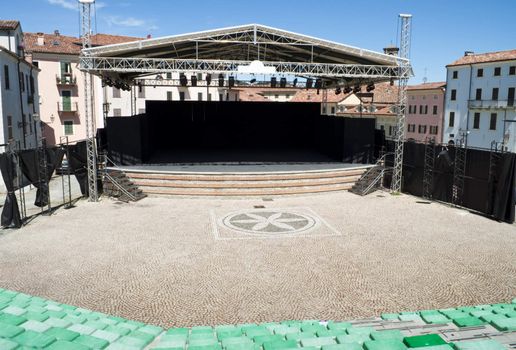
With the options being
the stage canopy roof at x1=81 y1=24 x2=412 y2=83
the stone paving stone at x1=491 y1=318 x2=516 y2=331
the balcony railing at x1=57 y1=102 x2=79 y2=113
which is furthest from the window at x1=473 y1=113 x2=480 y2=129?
the stone paving stone at x1=491 y1=318 x2=516 y2=331

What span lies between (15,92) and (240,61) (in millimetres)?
15998

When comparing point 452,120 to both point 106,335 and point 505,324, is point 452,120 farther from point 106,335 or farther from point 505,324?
point 106,335

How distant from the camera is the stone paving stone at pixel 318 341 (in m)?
5.81

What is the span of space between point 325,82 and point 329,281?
2145cm

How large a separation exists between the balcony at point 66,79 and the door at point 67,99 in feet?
2.92

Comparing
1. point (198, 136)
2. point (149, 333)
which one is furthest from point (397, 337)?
point (198, 136)

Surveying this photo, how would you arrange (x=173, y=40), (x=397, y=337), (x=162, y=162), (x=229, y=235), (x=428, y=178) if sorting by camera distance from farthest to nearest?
(x=162, y=162) → (x=428, y=178) → (x=173, y=40) → (x=229, y=235) → (x=397, y=337)

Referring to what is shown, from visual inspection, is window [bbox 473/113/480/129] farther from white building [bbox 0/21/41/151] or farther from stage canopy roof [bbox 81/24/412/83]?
white building [bbox 0/21/41/151]

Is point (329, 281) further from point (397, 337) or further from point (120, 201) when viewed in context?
point (120, 201)

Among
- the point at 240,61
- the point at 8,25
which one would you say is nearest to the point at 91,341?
the point at 240,61

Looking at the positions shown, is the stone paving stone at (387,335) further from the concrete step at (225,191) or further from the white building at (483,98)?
the white building at (483,98)

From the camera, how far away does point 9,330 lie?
229 inches

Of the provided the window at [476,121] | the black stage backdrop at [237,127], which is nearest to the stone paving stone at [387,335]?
the black stage backdrop at [237,127]

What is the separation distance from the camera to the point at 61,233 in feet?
47.3
